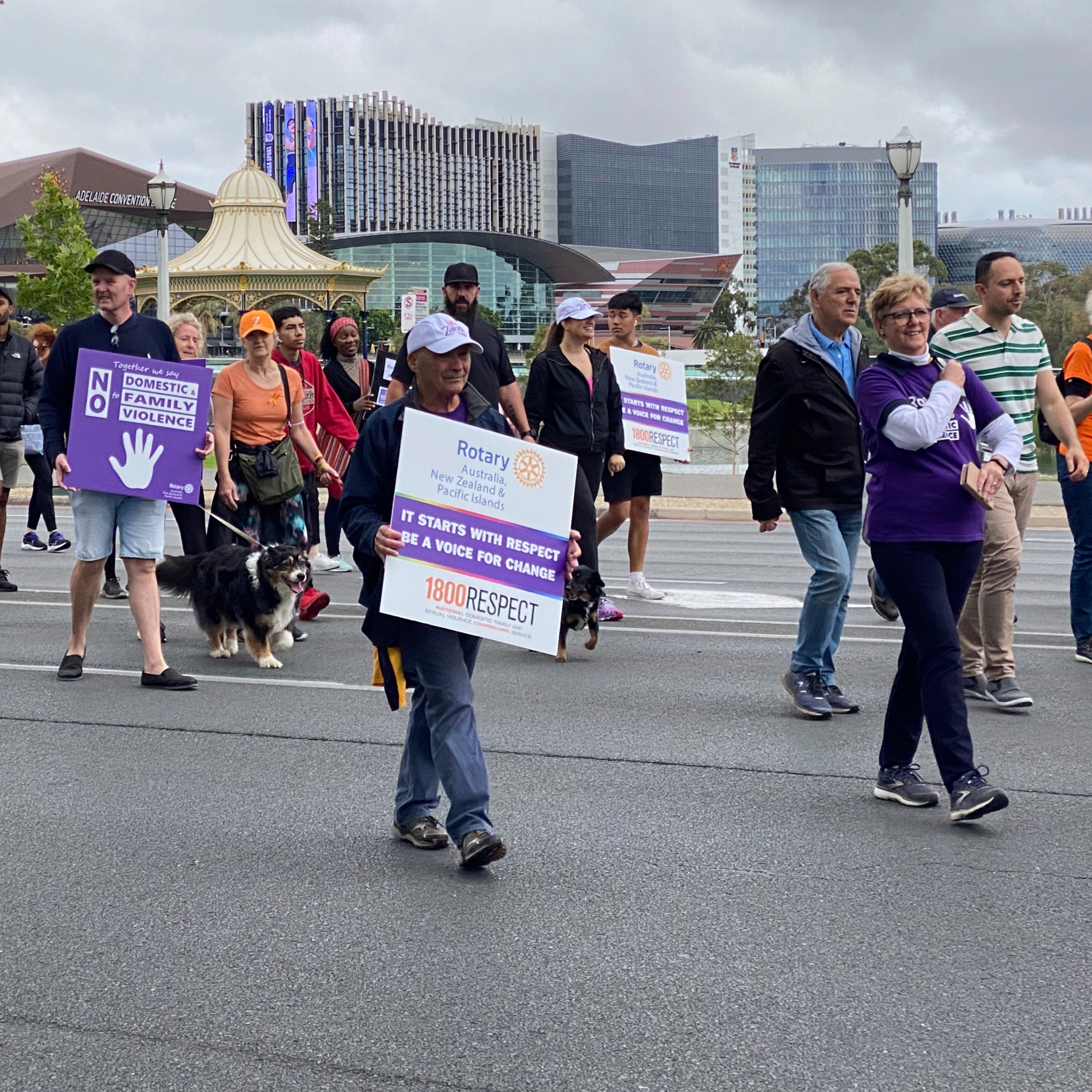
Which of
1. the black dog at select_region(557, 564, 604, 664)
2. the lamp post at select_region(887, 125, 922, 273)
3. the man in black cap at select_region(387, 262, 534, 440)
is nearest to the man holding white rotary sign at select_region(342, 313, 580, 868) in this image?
the black dog at select_region(557, 564, 604, 664)

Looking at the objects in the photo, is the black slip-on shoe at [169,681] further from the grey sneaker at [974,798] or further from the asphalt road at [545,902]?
the grey sneaker at [974,798]

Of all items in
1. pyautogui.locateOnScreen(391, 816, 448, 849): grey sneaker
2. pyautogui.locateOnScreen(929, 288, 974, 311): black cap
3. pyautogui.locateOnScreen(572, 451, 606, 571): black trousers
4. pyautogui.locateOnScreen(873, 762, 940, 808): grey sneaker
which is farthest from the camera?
pyautogui.locateOnScreen(929, 288, 974, 311): black cap

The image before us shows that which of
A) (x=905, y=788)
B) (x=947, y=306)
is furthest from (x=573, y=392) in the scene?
(x=905, y=788)

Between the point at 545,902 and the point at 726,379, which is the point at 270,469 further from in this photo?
the point at 726,379

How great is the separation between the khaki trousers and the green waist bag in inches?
156

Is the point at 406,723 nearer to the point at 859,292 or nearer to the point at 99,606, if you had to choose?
the point at 859,292

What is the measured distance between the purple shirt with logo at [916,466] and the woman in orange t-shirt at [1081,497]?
A: 9.63 ft

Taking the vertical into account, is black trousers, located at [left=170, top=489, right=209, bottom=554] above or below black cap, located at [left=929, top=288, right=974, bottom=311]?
below

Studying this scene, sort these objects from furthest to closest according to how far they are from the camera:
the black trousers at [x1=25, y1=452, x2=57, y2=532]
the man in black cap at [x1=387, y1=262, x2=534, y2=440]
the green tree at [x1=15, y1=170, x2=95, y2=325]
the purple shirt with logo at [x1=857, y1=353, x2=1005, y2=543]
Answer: the green tree at [x1=15, y1=170, x2=95, y2=325] < the black trousers at [x1=25, y1=452, x2=57, y2=532] < the man in black cap at [x1=387, y1=262, x2=534, y2=440] < the purple shirt with logo at [x1=857, y1=353, x2=1005, y2=543]

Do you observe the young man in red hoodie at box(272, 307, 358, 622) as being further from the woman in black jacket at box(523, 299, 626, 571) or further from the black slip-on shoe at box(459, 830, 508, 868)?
the black slip-on shoe at box(459, 830, 508, 868)

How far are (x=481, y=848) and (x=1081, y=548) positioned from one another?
4961 millimetres

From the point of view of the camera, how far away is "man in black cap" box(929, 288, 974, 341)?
343 inches

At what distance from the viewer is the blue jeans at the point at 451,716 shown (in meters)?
4.81

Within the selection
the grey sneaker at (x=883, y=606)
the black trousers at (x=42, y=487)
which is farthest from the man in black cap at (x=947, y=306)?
the black trousers at (x=42, y=487)
